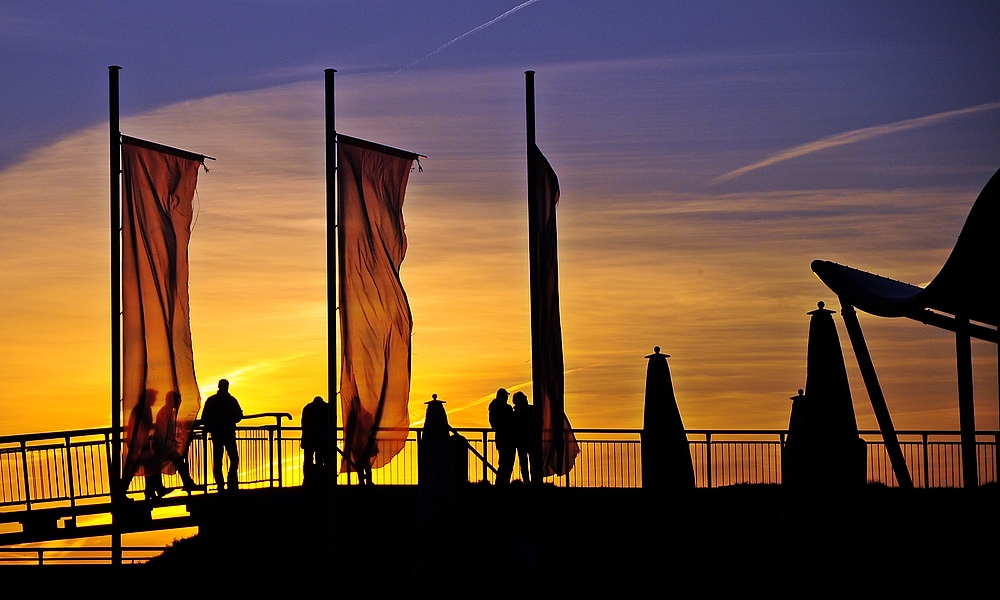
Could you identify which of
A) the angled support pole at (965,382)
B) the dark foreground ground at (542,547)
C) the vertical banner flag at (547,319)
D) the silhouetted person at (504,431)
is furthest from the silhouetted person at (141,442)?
the angled support pole at (965,382)

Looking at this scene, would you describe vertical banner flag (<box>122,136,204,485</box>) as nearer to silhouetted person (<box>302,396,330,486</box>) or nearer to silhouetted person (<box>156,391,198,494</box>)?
silhouetted person (<box>156,391,198,494</box>)

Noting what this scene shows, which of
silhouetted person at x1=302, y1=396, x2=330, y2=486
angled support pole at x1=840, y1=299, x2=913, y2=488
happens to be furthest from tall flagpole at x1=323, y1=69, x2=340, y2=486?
angled support pole at x1=840, y1=299, x2=913, y2=488

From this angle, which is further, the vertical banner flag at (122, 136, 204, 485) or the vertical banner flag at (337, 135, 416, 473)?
the vertical banner flag at (122, 136, 204, 485)

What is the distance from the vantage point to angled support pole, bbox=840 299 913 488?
16.4m

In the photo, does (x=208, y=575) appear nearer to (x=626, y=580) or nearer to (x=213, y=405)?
(x=213, y=405)

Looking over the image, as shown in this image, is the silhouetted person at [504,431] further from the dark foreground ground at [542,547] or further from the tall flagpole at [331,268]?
the tall flagpole at [331,268]

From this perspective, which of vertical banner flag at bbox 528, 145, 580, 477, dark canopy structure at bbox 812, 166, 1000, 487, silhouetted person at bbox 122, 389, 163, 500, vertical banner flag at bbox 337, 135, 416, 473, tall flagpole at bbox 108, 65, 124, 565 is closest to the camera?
dark canopy structure at bbox 812, 166, 1000, 487

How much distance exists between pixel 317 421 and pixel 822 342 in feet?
48.0

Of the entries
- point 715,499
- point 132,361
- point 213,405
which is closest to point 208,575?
point 213,405

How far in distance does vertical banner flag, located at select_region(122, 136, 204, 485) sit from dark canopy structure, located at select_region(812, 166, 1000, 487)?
410 inches

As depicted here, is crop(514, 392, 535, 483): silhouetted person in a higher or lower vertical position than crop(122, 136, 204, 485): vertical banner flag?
lower

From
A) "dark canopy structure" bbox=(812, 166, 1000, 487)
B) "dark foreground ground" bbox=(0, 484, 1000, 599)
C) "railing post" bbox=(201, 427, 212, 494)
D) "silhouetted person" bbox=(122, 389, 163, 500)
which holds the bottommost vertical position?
"dark foreground ground" bbox=(0, 484, 1000, 599)

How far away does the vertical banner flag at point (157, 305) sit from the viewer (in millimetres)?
22391

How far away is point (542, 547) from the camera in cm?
2034
